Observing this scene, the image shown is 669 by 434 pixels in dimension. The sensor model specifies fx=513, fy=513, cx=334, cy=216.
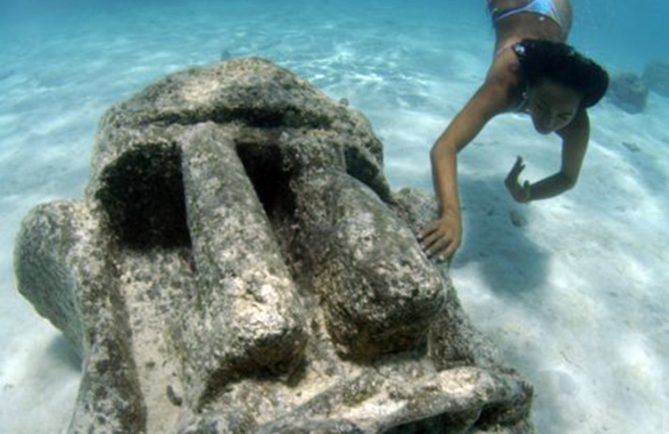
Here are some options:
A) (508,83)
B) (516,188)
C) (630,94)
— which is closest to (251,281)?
(508,83)

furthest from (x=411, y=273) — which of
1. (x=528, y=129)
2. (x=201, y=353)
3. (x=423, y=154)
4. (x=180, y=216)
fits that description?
(x=528, y=129)

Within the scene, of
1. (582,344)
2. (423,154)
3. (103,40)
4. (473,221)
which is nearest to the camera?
(582,344)

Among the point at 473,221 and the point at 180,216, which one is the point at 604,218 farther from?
the point at 180,216

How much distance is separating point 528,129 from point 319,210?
744 centimetres

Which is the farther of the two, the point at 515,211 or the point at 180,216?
the point at 515,211

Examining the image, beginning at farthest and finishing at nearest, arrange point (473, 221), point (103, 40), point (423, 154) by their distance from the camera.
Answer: point (103, 40)
point (423, 154)
point (473, 221)

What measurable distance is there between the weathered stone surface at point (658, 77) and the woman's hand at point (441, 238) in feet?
68.8

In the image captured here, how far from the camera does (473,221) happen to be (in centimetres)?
590

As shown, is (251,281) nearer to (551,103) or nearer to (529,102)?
(551,103)

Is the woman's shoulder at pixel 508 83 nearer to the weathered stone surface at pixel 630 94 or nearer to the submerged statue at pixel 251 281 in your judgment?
the submerged statue at pixel 251 281

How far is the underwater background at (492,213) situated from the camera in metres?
3.99

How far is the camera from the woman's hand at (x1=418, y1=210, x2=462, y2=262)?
9.56ft

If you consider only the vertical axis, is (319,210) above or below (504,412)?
above

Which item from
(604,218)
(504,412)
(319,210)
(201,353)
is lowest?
(604,218)
